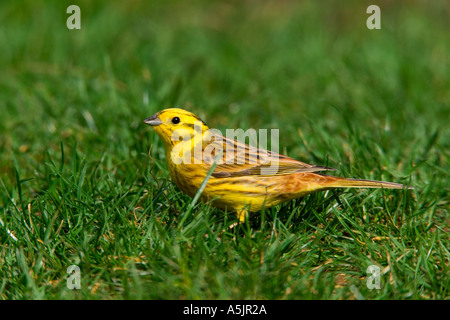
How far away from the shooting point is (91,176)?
4672 millimetres

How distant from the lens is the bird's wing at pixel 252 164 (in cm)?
424

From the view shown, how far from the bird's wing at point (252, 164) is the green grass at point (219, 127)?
0.90 ft

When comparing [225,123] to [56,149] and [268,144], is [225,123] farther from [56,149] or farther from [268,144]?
[56,149]

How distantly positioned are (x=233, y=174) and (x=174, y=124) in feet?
1.67

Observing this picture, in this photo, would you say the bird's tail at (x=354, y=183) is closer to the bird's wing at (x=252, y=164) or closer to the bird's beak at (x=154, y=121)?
the bird's wing at (x=252, y=164)

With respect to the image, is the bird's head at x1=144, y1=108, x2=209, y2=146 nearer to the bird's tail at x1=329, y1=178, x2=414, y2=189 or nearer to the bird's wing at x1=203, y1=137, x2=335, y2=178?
the bird's wing at x1=203, y1=137, x2=335, y2=178

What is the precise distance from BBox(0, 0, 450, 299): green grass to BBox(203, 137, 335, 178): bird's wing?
0.27 metres

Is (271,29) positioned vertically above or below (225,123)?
above

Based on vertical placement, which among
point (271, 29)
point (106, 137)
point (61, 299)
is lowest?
point (61, 299)

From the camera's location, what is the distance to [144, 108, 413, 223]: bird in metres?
4.16

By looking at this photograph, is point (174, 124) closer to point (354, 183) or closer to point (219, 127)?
point (354, 183)

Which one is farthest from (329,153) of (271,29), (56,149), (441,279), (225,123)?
(271,29)

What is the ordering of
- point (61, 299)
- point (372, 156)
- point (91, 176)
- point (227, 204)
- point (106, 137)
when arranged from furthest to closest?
point (106, 137) → point (372, 156) → point (91, 176) → point (227, 204) → point (61, 299)

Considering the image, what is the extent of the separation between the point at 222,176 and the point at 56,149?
2.00m
